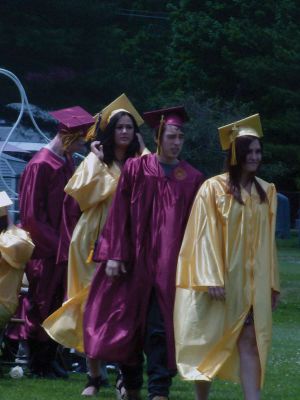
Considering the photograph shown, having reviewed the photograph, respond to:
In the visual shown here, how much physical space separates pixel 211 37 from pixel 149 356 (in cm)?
4460

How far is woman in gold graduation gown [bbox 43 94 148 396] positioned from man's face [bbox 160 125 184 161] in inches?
29.6

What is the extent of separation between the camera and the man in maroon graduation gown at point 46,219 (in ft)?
32.2

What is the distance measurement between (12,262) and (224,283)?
2.29 m

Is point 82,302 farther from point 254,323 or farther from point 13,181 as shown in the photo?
point 13,181

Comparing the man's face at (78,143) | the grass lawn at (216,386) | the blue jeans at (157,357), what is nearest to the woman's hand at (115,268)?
the blue jeans at (157,357)

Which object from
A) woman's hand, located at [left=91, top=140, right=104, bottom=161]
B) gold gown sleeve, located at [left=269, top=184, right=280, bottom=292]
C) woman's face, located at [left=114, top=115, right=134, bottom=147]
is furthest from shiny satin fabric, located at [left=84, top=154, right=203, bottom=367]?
woman's hand, located at [left=91, top=140, right=104, bottom=161]

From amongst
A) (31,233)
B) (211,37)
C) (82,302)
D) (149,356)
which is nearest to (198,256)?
(149,356)

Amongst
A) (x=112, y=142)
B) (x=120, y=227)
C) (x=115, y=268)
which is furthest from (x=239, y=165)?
(x=112, y=142)

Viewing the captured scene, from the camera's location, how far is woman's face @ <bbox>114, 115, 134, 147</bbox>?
9.20 meters

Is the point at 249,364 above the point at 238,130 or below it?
below

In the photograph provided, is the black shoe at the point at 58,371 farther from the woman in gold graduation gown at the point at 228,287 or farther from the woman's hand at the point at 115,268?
the woman in gold graduation gown at the point at 228,287

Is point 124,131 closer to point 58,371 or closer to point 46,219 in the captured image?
point 46,219

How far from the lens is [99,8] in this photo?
39750 millimetres

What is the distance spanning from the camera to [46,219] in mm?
9906
